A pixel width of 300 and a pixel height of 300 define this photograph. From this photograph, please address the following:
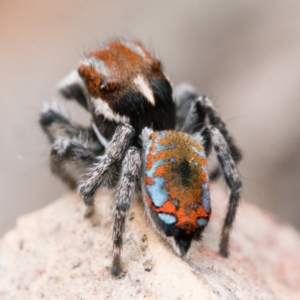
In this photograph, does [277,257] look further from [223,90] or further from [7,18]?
[7,18]

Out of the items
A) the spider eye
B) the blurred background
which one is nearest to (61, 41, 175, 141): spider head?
the spider eye

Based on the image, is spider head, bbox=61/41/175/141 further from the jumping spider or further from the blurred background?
the blurred background

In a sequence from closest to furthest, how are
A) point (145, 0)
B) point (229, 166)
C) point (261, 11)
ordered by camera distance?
point (229, 166), point (261, 11), point (145, 0)

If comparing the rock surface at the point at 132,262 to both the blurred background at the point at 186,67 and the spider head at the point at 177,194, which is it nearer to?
the spider head at the point at 177,194

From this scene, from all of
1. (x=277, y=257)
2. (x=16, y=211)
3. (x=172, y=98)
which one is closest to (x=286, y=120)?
A: (x=277, y=257)

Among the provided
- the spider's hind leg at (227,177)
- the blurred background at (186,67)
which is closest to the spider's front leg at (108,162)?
the spider's hind leg at (227,177)

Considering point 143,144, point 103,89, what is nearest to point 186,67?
point 103,89
